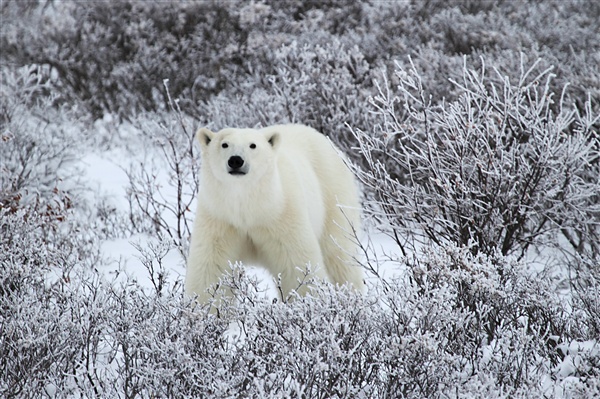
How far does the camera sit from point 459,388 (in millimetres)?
2131

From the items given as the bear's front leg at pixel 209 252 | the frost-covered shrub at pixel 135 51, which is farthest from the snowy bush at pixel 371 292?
the frost-covered shrub at pixel 135 51

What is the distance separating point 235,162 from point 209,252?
426mm

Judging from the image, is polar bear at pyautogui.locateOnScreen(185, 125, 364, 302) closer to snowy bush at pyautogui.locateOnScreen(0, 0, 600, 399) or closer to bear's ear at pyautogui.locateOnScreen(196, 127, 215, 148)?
bear's ear at pyautogui.locateOnScreen(196, 127, 215, 148)

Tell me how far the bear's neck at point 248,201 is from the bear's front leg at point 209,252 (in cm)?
6

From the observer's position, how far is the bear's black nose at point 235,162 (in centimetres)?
295

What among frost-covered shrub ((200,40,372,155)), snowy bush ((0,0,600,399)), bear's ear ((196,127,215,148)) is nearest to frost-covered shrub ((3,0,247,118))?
frost-covered shrub ((200,40,372,155))

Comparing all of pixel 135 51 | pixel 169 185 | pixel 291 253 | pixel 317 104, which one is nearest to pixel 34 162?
pixel 169 185

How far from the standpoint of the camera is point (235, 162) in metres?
2.95

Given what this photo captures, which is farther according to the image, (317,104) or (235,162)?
(317,104)

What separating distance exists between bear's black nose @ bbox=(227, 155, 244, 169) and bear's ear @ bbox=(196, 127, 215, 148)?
204 mm

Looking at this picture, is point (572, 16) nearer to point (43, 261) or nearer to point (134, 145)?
point (134, 145)

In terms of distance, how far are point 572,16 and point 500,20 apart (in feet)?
3.92

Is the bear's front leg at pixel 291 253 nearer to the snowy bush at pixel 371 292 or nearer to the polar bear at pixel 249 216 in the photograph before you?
the polar bear at pixel 249 216

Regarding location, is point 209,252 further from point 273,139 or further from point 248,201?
point 273,139
